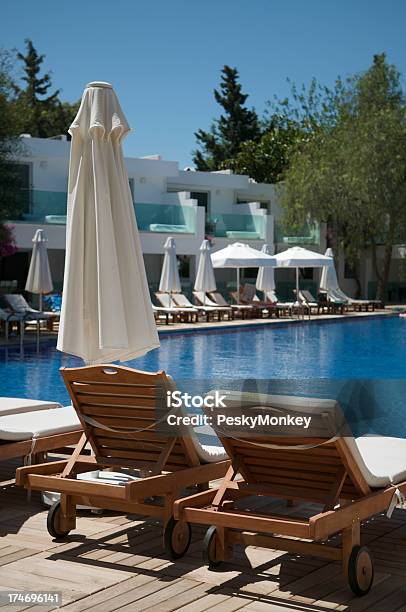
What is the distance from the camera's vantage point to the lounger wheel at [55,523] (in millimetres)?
4988

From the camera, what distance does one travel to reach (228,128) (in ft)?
188

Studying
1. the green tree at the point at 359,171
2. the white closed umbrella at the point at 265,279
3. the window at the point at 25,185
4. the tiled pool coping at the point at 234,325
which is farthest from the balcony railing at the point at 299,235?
the window at the point at 25,185

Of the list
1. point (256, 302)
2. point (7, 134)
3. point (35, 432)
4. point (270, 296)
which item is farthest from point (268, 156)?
point (35, 432)

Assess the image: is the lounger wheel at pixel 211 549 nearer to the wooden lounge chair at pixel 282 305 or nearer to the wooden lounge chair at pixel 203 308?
the wooden lounge chair at pixel 203 308

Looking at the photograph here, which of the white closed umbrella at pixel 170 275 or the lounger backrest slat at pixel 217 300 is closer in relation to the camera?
the white closed umbrella at pixel 170 275

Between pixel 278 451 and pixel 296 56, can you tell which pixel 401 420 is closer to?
pixel 278 451

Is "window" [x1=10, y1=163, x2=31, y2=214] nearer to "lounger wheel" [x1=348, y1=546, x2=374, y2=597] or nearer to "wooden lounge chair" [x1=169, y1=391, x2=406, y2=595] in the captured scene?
"wooden lounge chair" [x1=169, y1=391, x2=406, y2=595]

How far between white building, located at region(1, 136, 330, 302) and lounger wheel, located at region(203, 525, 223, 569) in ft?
71.0

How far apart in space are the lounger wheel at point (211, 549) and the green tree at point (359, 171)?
98.3ft

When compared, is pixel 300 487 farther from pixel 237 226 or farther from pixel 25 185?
pixel 237 226

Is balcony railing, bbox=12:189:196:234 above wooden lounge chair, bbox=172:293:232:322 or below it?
above

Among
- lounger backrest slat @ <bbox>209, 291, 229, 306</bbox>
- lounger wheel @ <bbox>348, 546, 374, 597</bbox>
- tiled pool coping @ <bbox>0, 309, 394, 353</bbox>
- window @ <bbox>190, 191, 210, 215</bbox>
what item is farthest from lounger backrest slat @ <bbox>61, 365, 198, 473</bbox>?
window @ <bbox>190, 191, 210, 215</bbox>

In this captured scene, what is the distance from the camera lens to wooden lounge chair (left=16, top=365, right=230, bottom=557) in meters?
4.81

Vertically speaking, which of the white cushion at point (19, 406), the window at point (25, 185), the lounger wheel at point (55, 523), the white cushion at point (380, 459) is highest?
the window at point (25, 185)
